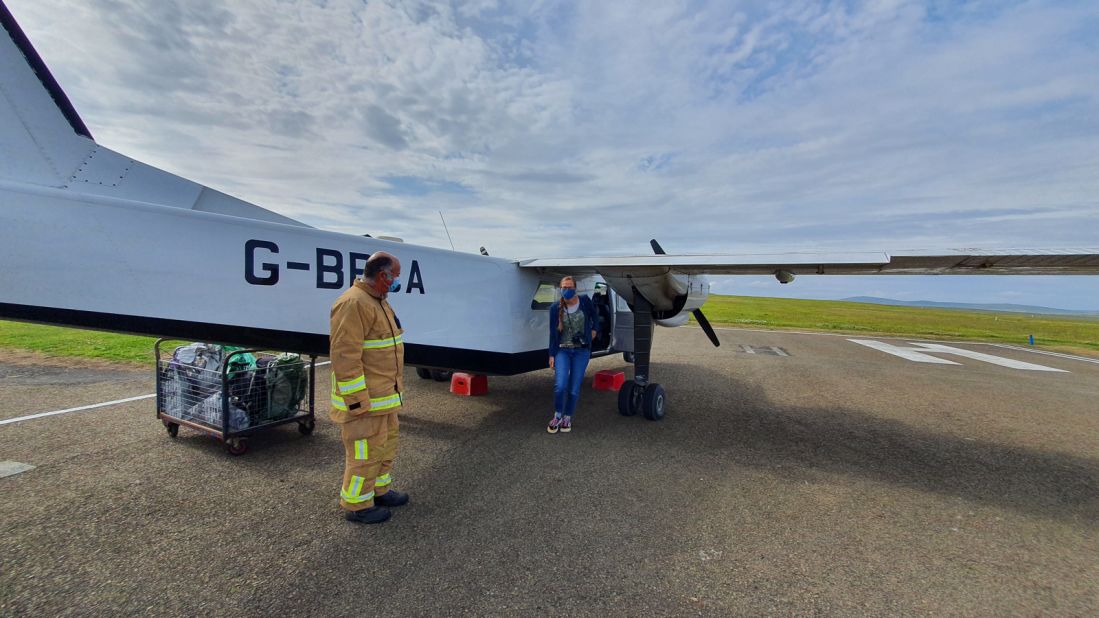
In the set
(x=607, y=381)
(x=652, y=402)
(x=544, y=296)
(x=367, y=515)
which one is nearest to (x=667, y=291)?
(x=652, y=402)

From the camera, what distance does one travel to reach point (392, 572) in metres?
3.01

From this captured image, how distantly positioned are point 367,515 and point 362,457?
1.55 ft

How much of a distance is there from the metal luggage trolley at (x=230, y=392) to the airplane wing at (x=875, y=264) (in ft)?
10.5

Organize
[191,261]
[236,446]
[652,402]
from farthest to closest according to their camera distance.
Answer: [652,402], [236,446], [191,261]

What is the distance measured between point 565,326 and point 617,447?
5.16ft

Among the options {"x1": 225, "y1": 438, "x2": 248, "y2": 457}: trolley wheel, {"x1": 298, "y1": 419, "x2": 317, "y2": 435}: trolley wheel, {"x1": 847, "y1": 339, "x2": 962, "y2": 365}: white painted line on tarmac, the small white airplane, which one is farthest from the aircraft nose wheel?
{"x1": 847, "y1": 339, "x2": 962, "y2": 365}: white painted line on tarmac

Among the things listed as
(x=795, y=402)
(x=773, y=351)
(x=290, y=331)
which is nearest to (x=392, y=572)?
(x=290, y=331)

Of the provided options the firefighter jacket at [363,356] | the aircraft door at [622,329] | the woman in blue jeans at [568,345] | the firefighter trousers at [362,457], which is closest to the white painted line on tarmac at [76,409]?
the firefighter trousers at [362,457]

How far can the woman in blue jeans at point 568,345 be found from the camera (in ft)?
19.4

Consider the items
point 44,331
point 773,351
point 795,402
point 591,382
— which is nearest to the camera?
point 795,402

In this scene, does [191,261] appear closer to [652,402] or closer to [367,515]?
[367,515]

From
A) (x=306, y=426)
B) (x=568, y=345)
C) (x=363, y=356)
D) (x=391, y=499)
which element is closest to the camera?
(x=363, y=356)

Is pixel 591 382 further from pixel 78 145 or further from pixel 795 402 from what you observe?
pixel 78 145

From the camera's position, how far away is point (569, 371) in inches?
240
